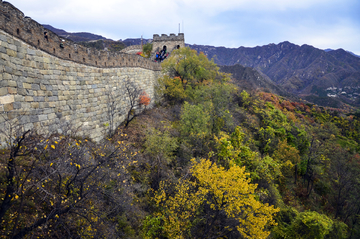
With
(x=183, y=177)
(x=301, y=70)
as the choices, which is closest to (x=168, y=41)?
(x=183, y=177)

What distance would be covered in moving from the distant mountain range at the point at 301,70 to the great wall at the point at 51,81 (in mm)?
65891

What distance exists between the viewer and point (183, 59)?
23594mm

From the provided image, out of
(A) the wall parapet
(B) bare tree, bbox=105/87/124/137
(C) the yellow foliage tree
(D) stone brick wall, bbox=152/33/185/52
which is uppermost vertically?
(D) stone brick wall, bbox=152/33/185/52

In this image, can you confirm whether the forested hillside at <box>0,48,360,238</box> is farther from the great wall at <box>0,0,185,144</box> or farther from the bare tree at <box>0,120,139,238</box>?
the great wall at <box>0,0,185,144</box>

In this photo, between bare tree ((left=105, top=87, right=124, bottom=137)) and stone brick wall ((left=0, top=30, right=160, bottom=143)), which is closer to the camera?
stone brick wall ((left=0, top=30, right=160, bottom=143))

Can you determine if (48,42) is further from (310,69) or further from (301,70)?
(310,69)

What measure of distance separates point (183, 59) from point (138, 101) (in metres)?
11.2

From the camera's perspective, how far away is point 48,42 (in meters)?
7.75

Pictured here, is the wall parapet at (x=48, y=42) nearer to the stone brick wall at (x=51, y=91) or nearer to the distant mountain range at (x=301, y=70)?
the stone brick wall at (x=51, y=91)

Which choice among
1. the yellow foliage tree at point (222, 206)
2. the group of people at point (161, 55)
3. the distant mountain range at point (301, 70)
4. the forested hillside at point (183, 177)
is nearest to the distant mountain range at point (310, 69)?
the distant mountain range at point (301, 70)

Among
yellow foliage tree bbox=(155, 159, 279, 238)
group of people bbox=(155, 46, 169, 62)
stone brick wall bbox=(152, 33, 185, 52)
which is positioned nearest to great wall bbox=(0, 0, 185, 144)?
yellow foliage tree bbox=(155, 159, 279, 238)

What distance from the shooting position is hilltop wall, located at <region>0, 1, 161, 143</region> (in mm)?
6035

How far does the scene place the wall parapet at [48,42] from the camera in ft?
19.5

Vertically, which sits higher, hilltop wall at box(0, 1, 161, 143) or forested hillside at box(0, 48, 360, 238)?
hilltop wall at box(0, 1, 161, 143)
